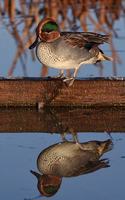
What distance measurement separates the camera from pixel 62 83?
623cm


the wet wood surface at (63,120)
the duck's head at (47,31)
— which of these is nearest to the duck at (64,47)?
the duck's head at (47,31)

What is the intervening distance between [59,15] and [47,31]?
3.42 meters

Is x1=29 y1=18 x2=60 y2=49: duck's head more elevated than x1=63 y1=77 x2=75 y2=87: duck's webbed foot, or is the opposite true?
x1=29 y1=18 x2=60 y2=49: duck's head

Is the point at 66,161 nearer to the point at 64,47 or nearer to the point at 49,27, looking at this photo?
the point at 64,47

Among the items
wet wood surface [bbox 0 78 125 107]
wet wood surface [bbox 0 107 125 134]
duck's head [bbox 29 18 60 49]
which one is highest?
duck's head [bbox 29 18 60 49]

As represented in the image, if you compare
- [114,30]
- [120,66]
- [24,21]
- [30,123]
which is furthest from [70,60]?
[24,21]

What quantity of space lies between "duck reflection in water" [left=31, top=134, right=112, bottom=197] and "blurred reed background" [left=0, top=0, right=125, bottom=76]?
8.38ft

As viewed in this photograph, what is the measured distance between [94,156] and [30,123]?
83cm

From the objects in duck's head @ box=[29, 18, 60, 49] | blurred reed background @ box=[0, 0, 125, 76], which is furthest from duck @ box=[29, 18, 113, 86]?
blurred reed background @ box=[0, 0, 125, 76]

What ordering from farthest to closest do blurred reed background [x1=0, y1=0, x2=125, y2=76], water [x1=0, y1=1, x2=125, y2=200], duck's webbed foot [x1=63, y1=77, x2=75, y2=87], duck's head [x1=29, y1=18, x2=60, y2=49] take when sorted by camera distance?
blurred reed background [x1=0, y1=0, x2=125, y2=76] → duck's head [x1=29, y1=18, x2=60, y2=49] → duck's webbed foot [x1=63, y1=77, x2=75, y2=87] → water [x1=0, y1=1, x2=125, y2=200]

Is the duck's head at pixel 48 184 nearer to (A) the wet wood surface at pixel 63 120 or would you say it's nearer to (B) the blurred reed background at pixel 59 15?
(A) the wet wood surface at pixel 63 120

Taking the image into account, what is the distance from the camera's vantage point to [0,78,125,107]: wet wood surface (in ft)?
20.4

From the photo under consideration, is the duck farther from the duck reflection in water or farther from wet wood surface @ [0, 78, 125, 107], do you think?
the duck reflection in water

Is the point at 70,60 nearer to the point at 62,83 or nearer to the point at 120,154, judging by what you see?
the point at 62,83
